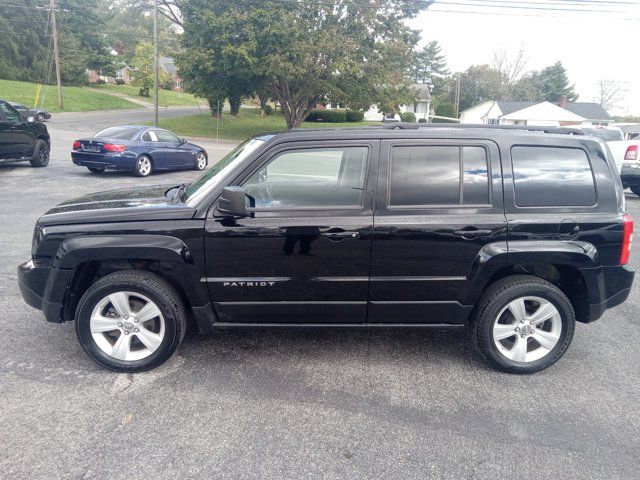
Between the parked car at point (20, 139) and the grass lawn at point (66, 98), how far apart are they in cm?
2856

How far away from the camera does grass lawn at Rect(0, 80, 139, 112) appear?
39250 mm

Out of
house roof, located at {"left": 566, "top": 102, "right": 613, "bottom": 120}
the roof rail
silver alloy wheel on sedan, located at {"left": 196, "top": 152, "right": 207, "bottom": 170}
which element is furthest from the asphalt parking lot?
house roof, located at {"left": 566, "top": 102, "right": 613, "bottom": 120}

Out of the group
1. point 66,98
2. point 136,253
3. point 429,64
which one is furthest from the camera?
point 429,64

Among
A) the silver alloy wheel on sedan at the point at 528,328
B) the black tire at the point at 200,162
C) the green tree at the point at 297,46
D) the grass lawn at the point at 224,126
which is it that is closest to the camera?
the silver alloy wheel on sedan at the point at 528,328

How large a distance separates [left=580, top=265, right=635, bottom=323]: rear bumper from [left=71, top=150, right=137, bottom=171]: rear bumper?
12.2 meters

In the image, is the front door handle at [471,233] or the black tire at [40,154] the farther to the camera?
the black tire at [40,154]

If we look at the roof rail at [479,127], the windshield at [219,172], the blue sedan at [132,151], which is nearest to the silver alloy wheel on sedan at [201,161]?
the blue sedan at [132,151]

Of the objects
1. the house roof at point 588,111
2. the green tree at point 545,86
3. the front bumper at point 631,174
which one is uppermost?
the green tree at point 545,86

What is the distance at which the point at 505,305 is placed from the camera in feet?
12.0

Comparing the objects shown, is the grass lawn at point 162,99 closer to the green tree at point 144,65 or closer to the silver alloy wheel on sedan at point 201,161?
the green tree at point 144,65

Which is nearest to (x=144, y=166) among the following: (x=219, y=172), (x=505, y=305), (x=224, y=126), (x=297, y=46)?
(x=219, y=172)

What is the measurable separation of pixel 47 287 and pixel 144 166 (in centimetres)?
1083

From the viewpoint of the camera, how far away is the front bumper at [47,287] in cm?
356

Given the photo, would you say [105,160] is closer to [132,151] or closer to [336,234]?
[132,151]
